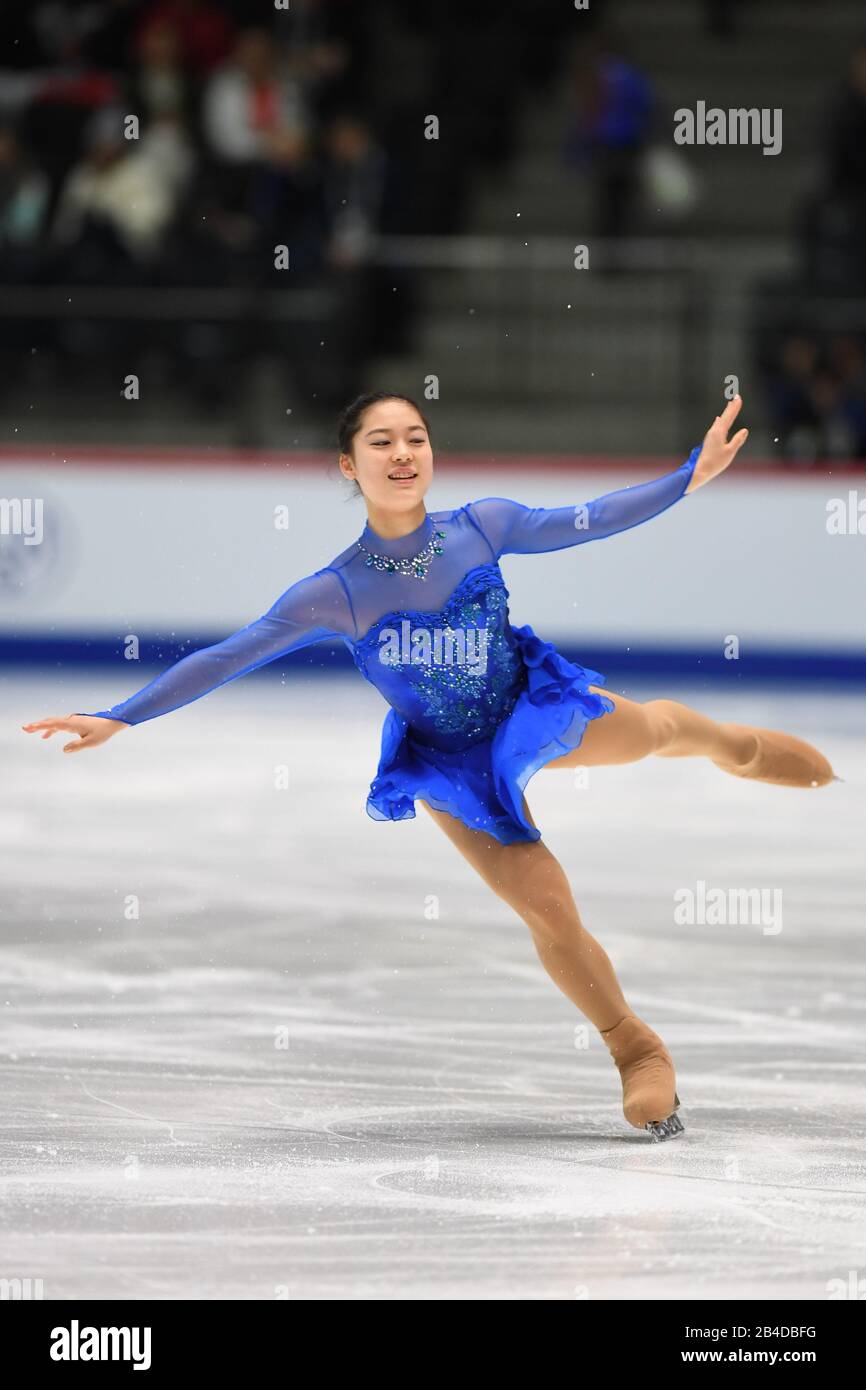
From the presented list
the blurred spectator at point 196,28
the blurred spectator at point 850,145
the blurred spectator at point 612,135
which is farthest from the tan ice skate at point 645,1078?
the blurred spectator at point 196,28

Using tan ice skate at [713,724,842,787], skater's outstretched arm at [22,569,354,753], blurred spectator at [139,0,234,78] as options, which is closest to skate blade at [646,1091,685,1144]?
tan ice skate at [713,724,842,787]

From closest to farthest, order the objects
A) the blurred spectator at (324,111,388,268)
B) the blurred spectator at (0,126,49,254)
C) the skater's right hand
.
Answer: the skater's right hand → the blurred spectator at (324,111,388,268) → the blurred spectator at (0,126,49,254)

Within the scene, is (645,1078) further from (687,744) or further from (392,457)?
(392,457)

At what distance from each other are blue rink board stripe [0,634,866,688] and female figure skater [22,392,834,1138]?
522cm

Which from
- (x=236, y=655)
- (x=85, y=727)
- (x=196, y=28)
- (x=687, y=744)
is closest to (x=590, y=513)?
(x=687, y=744)

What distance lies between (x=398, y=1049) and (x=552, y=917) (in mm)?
677

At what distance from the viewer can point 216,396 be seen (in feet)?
31.4

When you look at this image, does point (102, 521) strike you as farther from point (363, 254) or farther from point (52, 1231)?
point (52, 1231)

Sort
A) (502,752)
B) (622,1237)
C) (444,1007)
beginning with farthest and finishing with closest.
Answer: (444,1007), (502,752), (622,1237)

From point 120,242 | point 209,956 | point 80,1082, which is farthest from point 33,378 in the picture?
point 80,1082

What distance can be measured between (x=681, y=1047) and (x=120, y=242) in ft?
21.8

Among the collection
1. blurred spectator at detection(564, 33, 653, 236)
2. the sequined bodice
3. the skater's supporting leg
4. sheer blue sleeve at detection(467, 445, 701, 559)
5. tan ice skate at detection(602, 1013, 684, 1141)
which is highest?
blurred spectator at detection(564, 33, 653, 236)

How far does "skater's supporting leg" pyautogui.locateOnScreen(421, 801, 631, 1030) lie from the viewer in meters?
3.46

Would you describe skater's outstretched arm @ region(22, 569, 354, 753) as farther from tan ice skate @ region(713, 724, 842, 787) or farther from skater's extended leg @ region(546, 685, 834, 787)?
tan ice skate @ region(713, 724, 842, 787)
